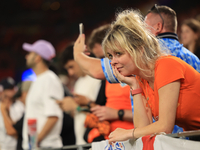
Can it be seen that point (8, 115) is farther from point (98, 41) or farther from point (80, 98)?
point (98, 41)

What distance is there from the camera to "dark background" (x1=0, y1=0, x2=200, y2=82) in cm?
1027

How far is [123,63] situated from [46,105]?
5.73 ft

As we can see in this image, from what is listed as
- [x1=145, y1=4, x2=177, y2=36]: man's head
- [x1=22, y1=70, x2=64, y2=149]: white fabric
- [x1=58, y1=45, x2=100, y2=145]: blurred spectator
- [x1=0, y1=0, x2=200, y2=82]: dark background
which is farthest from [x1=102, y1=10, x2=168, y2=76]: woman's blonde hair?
[x1=0, y1=0, x2=200, y2=82]: dark background

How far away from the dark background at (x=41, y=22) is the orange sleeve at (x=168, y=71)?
8166 millimetres

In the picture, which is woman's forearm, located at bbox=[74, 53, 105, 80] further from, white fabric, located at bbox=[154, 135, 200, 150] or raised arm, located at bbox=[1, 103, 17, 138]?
raised arm, located at bbox=[1, 103, 17, 138]

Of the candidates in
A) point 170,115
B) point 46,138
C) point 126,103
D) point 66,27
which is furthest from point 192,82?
point 66,27

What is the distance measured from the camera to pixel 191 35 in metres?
3.04

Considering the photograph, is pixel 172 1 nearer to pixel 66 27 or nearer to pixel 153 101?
pixel 66 27

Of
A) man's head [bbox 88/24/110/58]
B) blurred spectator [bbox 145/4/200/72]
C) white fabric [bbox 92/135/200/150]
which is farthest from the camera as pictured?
man's head [bbox 88/24/110/58]

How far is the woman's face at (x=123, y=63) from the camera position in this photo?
Answer: 158 cm

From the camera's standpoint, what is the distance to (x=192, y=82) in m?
1.46

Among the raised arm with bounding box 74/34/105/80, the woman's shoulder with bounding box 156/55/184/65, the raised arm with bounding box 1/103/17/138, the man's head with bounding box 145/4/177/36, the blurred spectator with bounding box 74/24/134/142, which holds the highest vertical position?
the man's head with bounding box 145/4/177/36

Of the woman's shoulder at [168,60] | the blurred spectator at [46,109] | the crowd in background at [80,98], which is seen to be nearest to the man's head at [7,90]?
the crowd in background at [80,98]

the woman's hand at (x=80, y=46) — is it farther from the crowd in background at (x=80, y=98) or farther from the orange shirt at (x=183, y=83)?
the orange shirt at (x=183, y=83)
